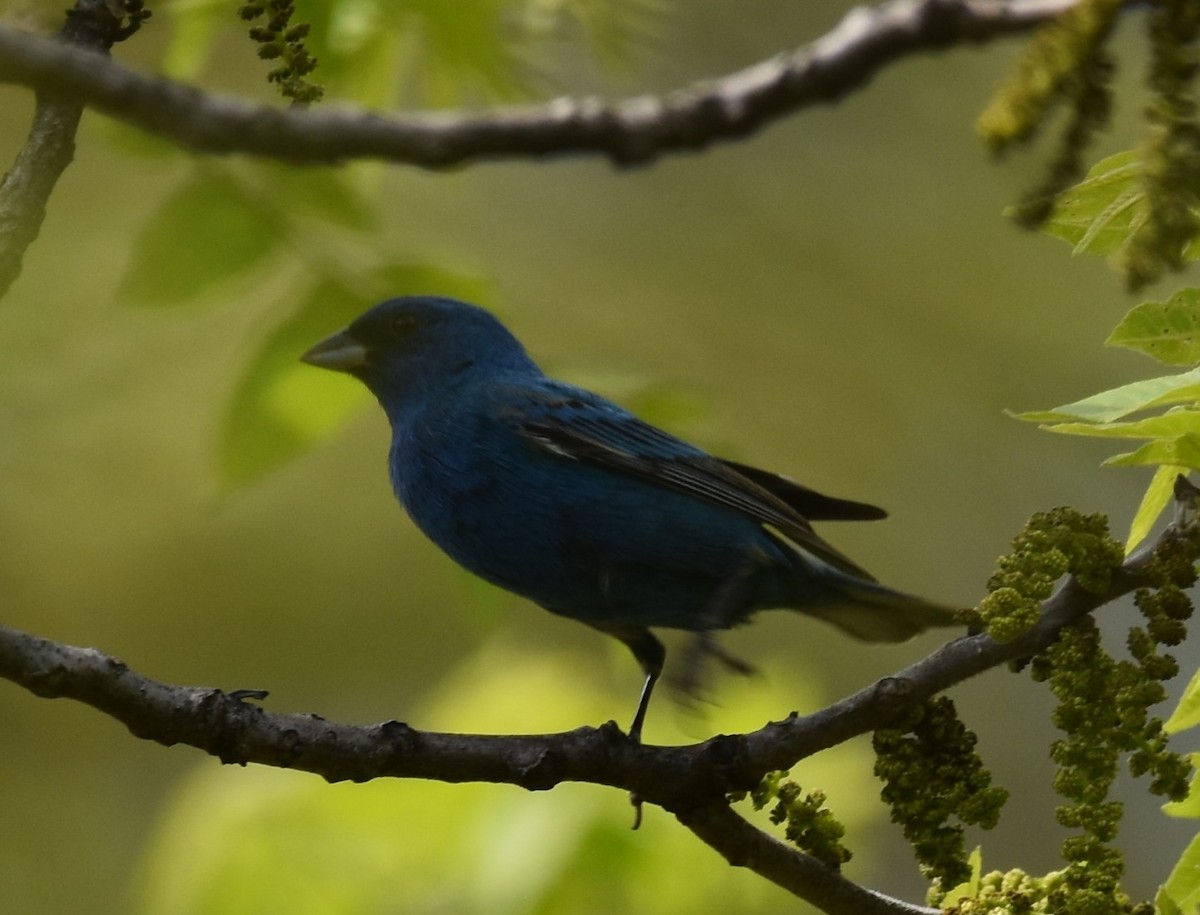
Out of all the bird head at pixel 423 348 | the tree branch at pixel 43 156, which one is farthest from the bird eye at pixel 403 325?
the tree branch at pixel 43 156

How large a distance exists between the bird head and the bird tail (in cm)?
139

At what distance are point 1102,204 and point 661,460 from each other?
2219 millimetres

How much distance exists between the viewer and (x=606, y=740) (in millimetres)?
3037

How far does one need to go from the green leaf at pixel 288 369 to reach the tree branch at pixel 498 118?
1754mm

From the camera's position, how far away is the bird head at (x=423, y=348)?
4.80 metres

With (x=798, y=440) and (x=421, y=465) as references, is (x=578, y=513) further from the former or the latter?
(x=798, y=440)

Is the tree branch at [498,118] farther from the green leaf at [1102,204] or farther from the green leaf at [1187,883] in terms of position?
the green leaf at [1187,883]

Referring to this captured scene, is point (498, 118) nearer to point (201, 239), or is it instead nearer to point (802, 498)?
point (201, 239)

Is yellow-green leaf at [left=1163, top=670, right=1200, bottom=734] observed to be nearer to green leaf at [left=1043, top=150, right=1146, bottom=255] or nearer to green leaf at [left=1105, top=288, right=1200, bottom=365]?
green leaf at [left=1105, top=288, right=1200, bottom=365]

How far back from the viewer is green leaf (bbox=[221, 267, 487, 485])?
137 inches

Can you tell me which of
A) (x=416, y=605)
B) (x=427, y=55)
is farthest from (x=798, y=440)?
(x=427, y=55)

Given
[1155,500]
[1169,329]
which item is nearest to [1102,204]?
[1169,329]

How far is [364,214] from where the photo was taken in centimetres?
347

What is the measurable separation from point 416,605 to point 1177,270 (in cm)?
1203
